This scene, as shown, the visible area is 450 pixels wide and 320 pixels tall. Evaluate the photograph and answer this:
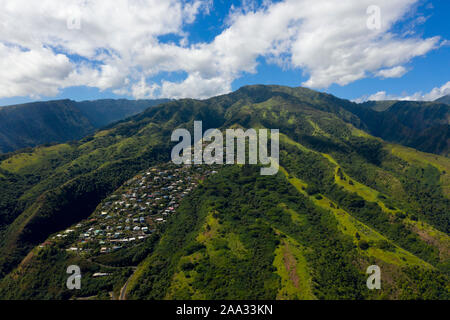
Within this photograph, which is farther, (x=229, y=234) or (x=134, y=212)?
(x=134, y=212)

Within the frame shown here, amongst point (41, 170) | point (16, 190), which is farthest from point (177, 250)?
point (41, 170)

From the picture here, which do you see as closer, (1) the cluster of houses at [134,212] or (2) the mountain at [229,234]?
(2) the mountain at [229,234]

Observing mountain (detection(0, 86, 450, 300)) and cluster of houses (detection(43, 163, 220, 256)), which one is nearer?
mountain (detection(0, 86, 450, 300))

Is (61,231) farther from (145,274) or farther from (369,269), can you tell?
(369,269)
